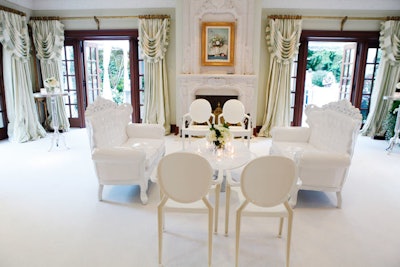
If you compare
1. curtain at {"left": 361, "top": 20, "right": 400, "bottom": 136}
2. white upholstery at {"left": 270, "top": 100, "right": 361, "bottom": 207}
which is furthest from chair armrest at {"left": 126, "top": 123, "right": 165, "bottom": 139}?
curtain at {"left": 361, "top": 20, "right": 400, "bottom": 136}

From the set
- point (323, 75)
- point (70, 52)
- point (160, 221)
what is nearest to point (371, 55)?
point (323, 75)

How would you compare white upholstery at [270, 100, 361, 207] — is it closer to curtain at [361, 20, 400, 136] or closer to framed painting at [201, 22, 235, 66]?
framed painting at [201, 22, 235, 66]

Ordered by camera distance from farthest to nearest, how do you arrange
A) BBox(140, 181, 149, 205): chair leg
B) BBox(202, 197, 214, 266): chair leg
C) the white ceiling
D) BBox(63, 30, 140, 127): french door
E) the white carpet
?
BBox(63, 30, 140, 127): french door < the white ceiling < BBox(140, 181, 149, 205): chair leg < the white carpet < BBox(202, 197, 214, 266): chair leg

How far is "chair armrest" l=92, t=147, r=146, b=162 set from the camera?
296 centimetres

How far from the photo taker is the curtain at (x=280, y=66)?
18.8 ft

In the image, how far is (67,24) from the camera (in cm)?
620

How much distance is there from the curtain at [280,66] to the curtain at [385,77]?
1.78 meters

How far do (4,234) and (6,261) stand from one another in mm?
450

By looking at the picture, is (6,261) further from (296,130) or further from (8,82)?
(8,82)

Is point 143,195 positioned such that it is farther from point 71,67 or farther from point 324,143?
point 71,67

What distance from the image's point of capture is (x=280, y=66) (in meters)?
5.93

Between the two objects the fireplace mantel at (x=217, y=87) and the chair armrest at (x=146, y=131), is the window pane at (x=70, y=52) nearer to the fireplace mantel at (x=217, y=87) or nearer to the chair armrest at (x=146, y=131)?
the fireplace mantel at (x=217, y=87)

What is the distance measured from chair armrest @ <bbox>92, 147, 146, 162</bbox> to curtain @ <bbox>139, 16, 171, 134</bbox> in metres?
3.16

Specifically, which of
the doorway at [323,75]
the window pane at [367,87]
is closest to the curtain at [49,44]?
the window pane at [367,87]
